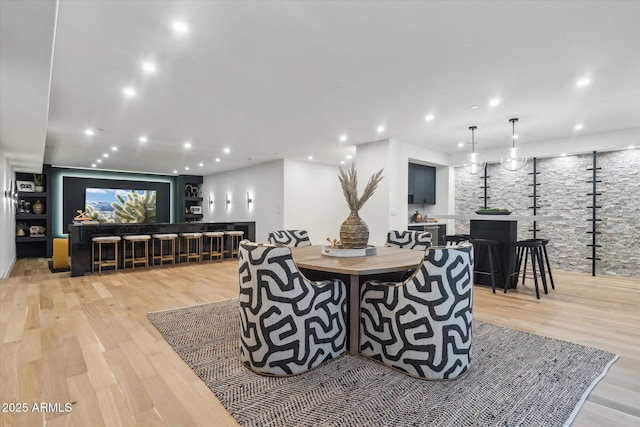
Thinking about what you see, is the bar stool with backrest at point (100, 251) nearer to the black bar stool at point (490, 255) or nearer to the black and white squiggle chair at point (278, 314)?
the black and white squiggle chair at point (278, 314)

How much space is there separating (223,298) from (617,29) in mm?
4673

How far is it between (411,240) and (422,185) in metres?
4.53

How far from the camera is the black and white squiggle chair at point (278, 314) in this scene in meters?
2.19

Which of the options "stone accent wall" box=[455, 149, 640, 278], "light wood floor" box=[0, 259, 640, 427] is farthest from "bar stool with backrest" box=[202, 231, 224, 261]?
"stone accent wall" box=[455, 149, 640, 278]

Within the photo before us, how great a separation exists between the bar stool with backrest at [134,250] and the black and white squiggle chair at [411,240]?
16.2 feet

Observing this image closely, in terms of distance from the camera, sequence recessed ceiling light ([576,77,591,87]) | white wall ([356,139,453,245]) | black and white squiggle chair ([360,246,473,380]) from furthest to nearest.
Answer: white wall ([356,139,453,245]), recessed ceiling light ([576,77,591,87]), black and white squiggle chair ([360,246,473,380])

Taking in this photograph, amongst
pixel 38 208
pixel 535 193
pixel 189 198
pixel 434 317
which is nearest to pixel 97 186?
pixel 38 208

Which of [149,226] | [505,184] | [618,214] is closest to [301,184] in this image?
[149,226]

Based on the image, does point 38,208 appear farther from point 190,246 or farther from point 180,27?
point 180,27

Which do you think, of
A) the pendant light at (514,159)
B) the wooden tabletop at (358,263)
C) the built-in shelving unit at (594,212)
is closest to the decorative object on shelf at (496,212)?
the pendant light at (514,159)

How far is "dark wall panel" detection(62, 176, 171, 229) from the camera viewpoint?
10.3m

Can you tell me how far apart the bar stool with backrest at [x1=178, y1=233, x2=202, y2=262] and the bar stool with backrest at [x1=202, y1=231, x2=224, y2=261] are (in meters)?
0.14

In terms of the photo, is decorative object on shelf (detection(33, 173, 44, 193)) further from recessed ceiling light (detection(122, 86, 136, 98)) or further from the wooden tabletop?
the wooden tabletop

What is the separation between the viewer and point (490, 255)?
15.1 ft
